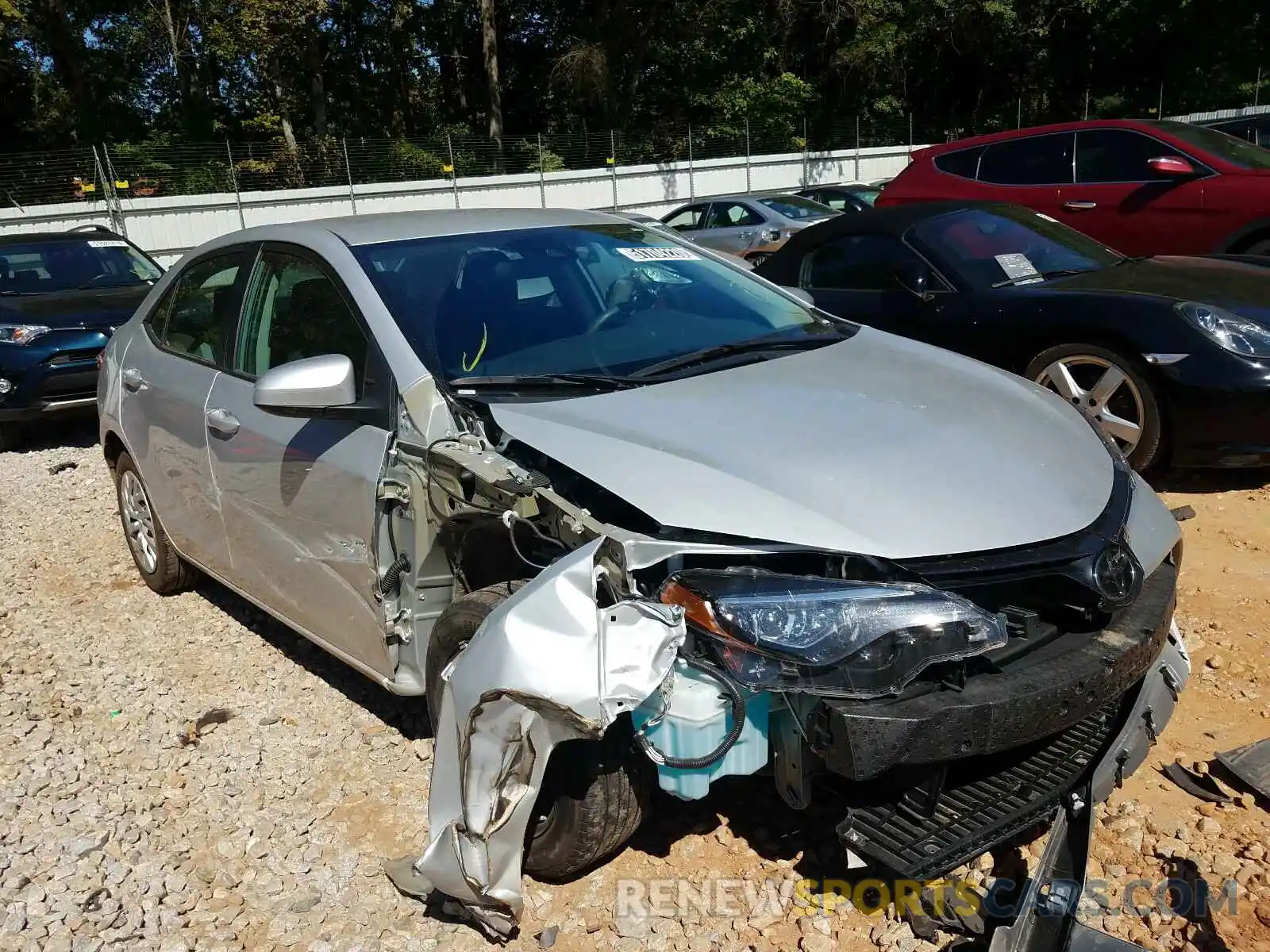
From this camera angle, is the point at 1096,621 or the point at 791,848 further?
the point at 791,848

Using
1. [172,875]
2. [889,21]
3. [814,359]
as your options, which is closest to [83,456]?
[172,875]

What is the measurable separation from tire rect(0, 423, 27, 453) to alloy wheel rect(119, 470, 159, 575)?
13.2 ft

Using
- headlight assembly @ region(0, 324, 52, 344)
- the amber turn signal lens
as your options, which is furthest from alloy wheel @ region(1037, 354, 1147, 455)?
headlight assembly @ region(0, 324, 52, 344)

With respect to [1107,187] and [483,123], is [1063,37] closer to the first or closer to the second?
[483,123]

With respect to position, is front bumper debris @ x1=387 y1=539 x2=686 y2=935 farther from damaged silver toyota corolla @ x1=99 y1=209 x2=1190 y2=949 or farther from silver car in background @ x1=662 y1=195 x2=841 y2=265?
silver car in background @ x1=662 y1=195 x2=841 y2=265

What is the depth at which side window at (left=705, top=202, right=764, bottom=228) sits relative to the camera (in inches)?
553

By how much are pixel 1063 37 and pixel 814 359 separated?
37139 mm

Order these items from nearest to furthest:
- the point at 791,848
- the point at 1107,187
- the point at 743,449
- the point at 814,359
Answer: the point at 743,449 → the point at 791,848 → the point at 814,359 → the point at 1107,187

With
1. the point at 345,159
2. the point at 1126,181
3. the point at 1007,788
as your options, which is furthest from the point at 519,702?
the point at 345,159

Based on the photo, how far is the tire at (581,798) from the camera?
2.29m

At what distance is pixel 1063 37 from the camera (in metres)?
34.3

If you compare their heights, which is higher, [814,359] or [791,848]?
[814,359]

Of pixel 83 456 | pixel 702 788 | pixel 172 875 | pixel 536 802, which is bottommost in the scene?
pixel 83 456

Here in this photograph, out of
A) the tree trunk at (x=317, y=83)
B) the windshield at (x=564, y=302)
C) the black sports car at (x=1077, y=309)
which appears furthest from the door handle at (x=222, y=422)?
the tree trunk at (x=317, y=83)
